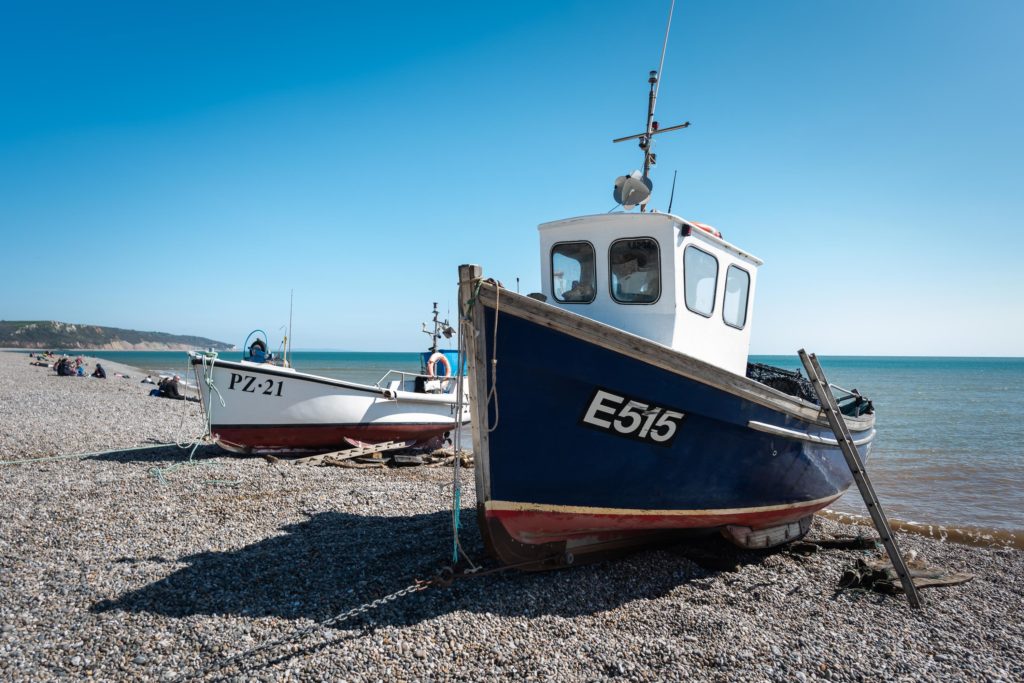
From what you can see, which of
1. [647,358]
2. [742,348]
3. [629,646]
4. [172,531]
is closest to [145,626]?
[172,531]

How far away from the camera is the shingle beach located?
359 cm

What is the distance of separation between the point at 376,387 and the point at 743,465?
8000 millimetres

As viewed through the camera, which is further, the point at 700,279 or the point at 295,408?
the point at 295,408

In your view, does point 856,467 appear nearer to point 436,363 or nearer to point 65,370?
point 436,363

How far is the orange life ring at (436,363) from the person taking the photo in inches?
518

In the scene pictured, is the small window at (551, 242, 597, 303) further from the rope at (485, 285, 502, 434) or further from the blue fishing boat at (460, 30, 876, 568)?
the rope at (485, 285, 502, 434)

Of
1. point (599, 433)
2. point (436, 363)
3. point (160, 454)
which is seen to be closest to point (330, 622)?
point (599, 433)

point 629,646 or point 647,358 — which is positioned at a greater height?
point 647,358

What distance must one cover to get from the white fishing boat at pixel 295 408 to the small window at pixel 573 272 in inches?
159

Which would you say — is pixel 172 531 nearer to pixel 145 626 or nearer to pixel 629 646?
pixel 145 626

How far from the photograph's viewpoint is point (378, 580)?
189 inches

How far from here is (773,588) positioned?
207 inches

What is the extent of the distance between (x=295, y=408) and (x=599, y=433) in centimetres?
771

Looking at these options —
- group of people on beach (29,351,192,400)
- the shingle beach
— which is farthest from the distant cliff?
the shingle beach
